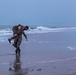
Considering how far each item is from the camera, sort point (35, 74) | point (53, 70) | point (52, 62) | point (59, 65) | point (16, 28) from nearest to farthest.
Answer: point (35, 74), point (53, 70), point (59, 65), point (52, 62), point (16, 28)

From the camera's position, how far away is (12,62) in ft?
41.0

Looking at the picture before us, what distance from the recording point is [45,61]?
12.6 meters

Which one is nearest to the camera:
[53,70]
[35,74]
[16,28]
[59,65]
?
[35,74]

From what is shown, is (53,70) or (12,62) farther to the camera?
(12,62)

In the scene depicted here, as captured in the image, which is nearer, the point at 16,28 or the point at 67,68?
the point at 67,68

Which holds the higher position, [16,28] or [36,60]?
[16,28]

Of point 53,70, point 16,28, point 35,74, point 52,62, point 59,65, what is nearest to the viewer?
point 35,74

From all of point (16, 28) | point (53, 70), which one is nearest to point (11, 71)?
point (53, 70)

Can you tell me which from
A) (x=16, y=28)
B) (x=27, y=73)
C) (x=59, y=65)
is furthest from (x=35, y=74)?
(x=16, y=28)

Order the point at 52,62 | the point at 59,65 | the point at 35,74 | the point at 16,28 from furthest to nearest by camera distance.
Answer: the point at 16,28 → the point at 52,62 → the point at 59,65 → the point at 35,74

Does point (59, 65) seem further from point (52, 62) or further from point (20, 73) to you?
point (20, 73)

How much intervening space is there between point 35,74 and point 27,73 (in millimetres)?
297

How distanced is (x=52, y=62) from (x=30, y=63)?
2.74ft

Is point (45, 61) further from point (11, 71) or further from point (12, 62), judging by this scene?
point (11, 71)
